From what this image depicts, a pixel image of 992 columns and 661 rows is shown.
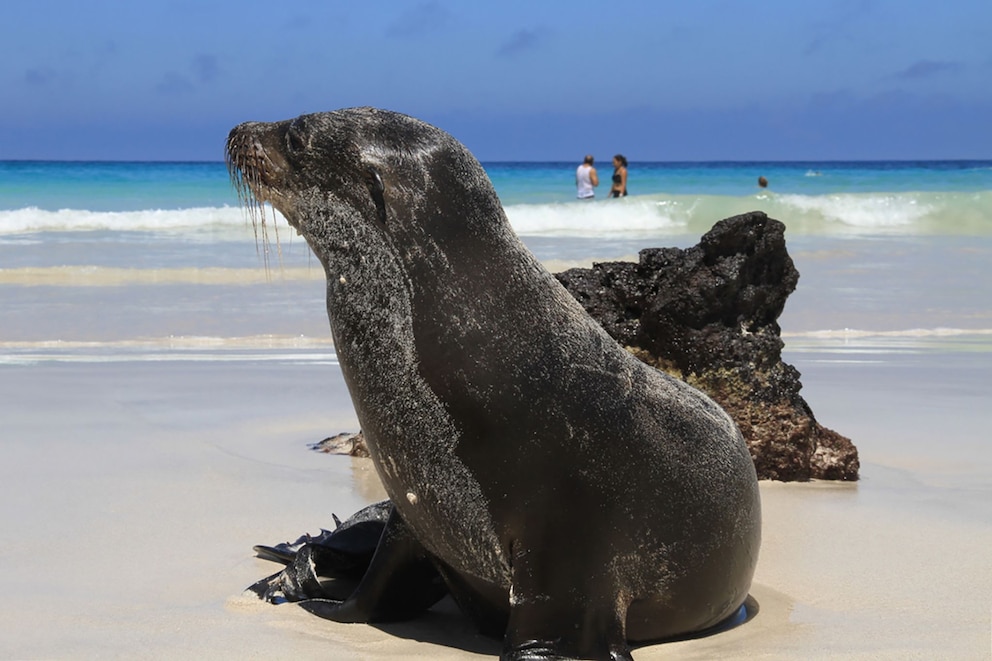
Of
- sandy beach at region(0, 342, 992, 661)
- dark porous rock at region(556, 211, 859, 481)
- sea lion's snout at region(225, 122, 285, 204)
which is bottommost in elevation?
sandy beach at region(0, 342, 992, 661)

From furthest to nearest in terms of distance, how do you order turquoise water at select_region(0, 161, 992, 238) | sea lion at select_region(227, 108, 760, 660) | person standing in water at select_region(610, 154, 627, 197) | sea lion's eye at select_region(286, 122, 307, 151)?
person standing in water at select_region(610, 154, 627, 197) < turquoise water at select_region(0, 161, 992, 238) < sea lion's eye at select_region(286, 122, 307, 151) < sea lion at select_region(227, 108, 760, 660)

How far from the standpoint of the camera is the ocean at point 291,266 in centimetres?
1182

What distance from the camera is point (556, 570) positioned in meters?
3.65

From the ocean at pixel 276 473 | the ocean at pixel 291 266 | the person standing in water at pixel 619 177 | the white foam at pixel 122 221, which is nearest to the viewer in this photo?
the ocean at pixel 276 473

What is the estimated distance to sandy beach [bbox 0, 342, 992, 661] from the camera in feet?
13.2

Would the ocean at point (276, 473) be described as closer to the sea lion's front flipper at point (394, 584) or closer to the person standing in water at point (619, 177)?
the sea lion's front flipper at point (394, 584)

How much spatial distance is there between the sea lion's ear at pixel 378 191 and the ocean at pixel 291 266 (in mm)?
1363

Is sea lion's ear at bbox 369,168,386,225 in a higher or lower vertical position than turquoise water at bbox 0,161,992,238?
higher

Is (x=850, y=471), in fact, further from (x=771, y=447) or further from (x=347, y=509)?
(x=347, y=509)

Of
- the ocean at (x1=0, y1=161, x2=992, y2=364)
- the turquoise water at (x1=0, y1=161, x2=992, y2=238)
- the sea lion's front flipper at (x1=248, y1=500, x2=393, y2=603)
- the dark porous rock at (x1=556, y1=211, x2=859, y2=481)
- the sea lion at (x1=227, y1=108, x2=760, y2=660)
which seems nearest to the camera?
the sea lion at (x1=227, y1=108, x2=760, y2=660)

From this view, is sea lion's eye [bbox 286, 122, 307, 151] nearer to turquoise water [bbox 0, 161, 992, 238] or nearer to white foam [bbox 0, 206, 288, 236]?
white foam [bbox 0, 206, 288, 236]

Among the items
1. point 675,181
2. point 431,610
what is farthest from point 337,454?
point 675,181

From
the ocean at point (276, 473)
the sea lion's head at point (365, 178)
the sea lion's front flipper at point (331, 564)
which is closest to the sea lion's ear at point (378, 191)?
the sea lion's head at point (365, 178)

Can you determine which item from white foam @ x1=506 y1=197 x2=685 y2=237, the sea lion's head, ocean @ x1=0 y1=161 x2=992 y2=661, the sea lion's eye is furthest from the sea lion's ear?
white foam @ x1=506 y1=197 x2=685 y2=237
